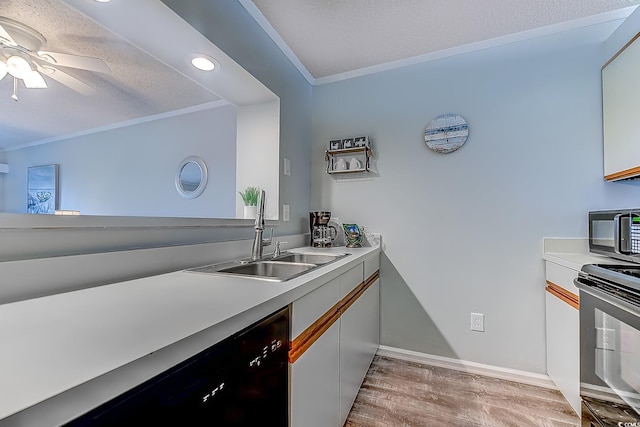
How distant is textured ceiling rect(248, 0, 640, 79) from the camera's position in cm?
Answer: 163

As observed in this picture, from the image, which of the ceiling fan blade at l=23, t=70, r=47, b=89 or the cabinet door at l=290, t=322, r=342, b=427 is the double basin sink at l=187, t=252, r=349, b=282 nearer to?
the cabinet door at l=290, t=322, r=342, b=427

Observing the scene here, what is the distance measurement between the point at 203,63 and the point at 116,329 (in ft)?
4.78

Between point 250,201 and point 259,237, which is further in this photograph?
point 250,201

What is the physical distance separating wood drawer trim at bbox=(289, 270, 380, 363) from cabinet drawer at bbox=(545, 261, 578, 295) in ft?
3.61

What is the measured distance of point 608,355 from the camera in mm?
1108

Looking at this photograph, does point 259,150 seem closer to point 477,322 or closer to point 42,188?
point 42,188

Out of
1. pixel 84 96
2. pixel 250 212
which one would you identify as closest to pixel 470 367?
pixel 250 212

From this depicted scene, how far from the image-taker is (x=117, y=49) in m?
1.90

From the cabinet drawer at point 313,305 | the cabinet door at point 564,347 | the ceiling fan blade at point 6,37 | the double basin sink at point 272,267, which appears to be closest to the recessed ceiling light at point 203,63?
the ceiling fan blade at point 6,37

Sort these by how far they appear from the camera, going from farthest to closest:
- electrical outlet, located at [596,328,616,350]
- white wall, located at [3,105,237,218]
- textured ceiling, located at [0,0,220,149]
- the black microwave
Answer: white wall, located at [3,105,237,218] < textured ceiling, located at [0,0,220,149] < the black microwave < electrical outlet, located at [596,328,616,350]

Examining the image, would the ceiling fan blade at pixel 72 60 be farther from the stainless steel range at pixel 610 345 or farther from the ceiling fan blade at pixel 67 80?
the stainless steel range at pixel 610 345

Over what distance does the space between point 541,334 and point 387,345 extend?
102cm

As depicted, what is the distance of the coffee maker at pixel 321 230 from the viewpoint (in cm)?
218

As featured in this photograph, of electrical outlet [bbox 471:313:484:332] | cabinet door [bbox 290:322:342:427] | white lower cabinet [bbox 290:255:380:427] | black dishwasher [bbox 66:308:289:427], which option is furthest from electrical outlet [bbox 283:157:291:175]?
electrical outlet [bbox 471:313:484:332]
